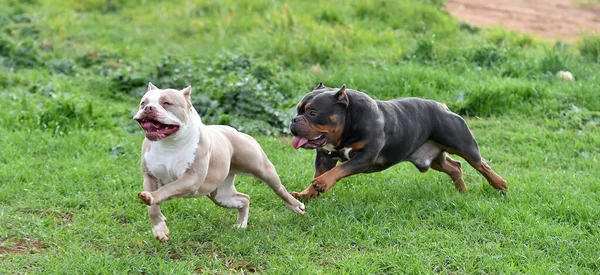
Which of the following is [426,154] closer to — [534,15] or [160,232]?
[160,232]

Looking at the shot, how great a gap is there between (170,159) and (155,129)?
32 cm

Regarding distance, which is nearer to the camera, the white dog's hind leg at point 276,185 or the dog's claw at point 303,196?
the white dog's hind leg at point 276,185

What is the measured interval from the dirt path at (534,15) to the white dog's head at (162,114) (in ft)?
32.5

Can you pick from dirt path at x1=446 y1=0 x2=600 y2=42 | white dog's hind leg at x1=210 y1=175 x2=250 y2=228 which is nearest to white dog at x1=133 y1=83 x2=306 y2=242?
white dog's hind leg at x1=210 y1=175 x2=250 y2=228

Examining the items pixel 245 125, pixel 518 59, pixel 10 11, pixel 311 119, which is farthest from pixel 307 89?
pixel 10 11

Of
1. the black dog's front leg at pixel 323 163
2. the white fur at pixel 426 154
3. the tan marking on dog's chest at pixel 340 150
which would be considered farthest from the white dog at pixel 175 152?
the white fur at pixel 426 154

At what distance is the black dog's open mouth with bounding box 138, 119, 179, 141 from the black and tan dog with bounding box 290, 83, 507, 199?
1378 mm

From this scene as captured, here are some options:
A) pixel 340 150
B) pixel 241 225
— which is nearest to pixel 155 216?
pixel 241 225

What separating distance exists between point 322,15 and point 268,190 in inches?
270

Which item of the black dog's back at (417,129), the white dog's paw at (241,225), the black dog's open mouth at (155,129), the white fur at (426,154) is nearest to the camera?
the black dog's open mouth at (155,129)

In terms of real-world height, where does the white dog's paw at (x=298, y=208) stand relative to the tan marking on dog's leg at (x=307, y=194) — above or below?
above

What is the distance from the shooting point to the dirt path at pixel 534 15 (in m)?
14.6

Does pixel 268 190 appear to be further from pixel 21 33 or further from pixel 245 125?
pixel 21 33

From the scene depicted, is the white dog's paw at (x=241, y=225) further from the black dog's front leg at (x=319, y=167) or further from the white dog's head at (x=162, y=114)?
the white dog's head at (x=162, y=114)
